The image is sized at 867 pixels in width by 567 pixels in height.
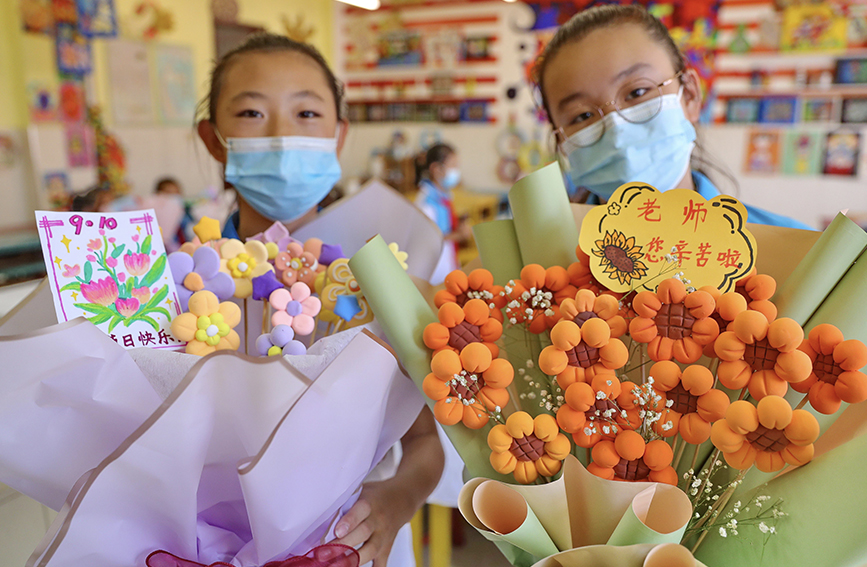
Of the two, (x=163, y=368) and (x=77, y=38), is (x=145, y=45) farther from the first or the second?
(x=163, y=368)

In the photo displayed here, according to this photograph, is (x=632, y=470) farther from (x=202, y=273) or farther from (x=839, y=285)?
(x=202, y=273)

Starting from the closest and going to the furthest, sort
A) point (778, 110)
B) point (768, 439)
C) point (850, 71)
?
point (768, 439), point (850, 71), point (778, 110)

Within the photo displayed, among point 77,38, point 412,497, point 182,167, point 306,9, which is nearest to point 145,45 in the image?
point 77,38

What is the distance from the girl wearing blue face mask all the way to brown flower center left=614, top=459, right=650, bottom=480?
0.72 meters

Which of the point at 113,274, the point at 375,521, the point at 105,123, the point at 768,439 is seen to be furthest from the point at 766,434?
the point at 105,123

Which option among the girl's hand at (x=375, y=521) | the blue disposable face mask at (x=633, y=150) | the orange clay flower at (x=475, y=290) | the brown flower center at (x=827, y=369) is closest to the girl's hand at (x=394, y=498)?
the girl's hand at (x=375, y=521)

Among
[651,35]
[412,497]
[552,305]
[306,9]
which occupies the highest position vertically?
[306,9]

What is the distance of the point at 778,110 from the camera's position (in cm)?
480

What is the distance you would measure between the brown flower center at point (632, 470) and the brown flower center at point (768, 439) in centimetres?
10

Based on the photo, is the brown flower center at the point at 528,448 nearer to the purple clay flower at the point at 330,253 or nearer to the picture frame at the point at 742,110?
the purple clay flower at the point at 330,253

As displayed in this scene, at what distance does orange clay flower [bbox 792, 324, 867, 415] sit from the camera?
460 mm

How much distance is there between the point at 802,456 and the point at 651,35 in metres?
0.94

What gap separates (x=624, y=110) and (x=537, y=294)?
2.26 ft

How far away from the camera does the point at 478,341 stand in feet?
1.88
